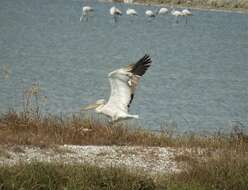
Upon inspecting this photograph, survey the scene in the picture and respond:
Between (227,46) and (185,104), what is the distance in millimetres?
16997

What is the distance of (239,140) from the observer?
11.0m

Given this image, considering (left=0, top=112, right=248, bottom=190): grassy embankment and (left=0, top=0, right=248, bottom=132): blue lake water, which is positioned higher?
(left=0, top=0, right=248, bottom=132): blue lake water

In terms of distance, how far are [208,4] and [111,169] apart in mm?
57586

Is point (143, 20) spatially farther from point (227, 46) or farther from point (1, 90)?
point (1, 90)

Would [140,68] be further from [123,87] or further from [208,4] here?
[208,4]

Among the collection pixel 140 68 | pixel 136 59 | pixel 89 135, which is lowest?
pixel 89 135

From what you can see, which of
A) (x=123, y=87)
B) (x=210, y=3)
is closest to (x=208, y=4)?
(x=210, y=3)

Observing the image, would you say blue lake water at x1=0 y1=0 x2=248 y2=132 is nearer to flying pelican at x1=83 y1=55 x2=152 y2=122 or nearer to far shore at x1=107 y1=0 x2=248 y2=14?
flying pelican at x1=83 y1=55 x2=152 y2=122

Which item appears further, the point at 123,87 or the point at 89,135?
the point at 123,87

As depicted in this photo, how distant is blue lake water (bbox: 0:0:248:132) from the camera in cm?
1759

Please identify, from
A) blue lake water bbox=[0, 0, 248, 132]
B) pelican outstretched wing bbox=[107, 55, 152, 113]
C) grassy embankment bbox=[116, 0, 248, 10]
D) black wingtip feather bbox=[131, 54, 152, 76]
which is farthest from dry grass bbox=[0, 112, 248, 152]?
grassy embankment bbox=[116, 0, 248, 10]

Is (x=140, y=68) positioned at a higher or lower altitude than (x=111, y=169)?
higher

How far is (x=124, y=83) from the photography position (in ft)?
35.7

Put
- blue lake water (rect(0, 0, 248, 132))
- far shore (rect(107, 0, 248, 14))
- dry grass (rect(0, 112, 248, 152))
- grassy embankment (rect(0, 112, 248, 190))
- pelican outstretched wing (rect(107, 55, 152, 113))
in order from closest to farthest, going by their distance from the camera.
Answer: grassy embankment (rect(0, 112, 248, 190)), dry grass (rect(0, 112, 248, 152)), pelican outstretched wing (rect(107, 55, 152, 113)), blue lake water (rect(0, 0, 248, 132)), far shore (rect(107, 0, 248, 14))
